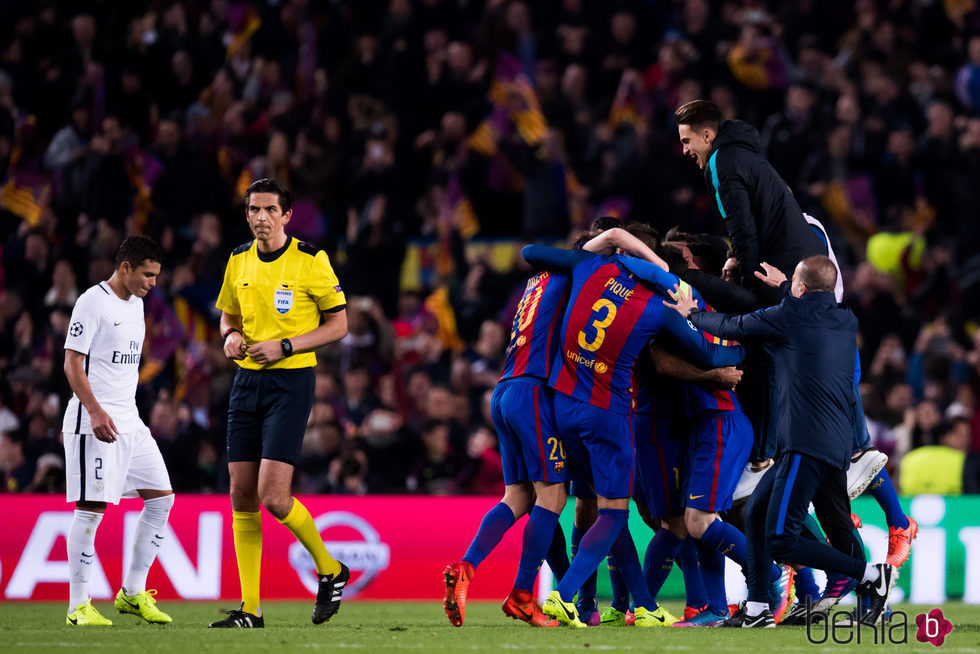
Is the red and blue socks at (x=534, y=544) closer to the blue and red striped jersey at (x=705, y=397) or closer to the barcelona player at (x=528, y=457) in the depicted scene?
the barcelona player at (x=528, y=457)

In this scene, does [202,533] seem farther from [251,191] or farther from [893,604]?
[893,604]

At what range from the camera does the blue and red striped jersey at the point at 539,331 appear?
25.1 ft

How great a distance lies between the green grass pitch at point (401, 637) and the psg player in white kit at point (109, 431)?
29 cm

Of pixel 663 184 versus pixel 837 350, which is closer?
pixel 837 350

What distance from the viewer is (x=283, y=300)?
7793 mm

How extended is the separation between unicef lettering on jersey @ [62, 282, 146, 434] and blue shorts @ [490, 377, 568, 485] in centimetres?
236

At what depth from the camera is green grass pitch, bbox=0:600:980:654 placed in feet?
20.4

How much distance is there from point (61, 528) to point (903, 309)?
8462 millimetres

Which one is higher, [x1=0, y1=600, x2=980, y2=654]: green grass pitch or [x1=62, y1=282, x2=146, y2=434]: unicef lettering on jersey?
[x1=62, y1=282, x2=146, y2=434]: unicef lettering on jersey

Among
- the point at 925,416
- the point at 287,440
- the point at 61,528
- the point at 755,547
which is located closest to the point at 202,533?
the point at 61,528

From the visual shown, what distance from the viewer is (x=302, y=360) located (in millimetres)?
7785

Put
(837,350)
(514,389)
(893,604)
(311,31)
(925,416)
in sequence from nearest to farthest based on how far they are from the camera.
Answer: (837,350), (514,389), (893,604), (925,416), (311,31)

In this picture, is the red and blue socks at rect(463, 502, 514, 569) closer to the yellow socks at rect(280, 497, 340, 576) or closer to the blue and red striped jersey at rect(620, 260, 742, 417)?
the yellow socks at rect(280, 497, 340, 576)

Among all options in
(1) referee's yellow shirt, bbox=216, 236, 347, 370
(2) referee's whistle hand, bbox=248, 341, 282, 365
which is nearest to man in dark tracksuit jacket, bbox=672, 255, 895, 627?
(1) referee's yellow shirt, bbox=216, 236, 347, 370
